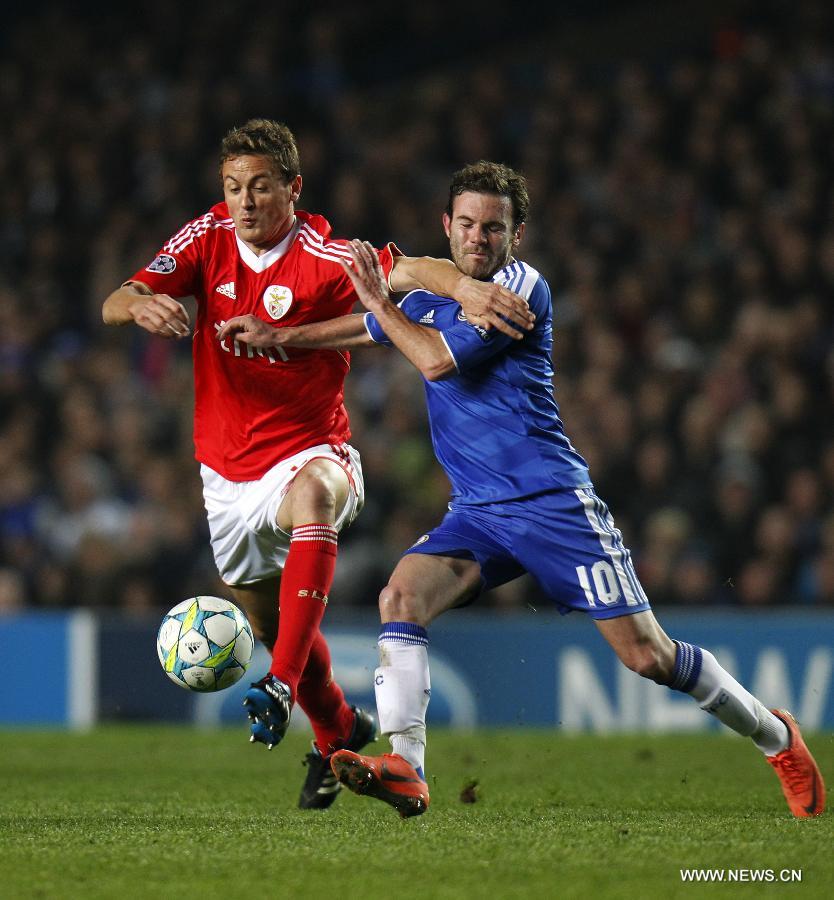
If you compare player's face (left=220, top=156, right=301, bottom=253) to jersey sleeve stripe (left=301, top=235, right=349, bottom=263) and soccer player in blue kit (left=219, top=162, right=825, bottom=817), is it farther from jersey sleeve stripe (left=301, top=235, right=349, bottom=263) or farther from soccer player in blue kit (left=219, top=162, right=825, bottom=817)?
soccer player in blue kit (left=219, top=162, right=825, bottom=817)

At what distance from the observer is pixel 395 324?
209 inches

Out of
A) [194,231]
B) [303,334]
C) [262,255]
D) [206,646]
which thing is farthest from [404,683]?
[194,231]

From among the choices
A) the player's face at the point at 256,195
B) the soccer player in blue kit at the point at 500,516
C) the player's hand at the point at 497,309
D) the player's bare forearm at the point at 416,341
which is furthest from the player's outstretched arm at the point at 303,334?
the player's hand at the point at 497,309

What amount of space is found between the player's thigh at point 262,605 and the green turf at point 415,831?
2.19 feet

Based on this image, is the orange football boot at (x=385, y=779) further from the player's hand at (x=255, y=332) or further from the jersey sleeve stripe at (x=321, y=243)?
the jersey sleeve stripe at (x=321, y=243)

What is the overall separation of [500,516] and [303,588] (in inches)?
30.1

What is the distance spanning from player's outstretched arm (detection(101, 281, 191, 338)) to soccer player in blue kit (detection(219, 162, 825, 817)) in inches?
25.0

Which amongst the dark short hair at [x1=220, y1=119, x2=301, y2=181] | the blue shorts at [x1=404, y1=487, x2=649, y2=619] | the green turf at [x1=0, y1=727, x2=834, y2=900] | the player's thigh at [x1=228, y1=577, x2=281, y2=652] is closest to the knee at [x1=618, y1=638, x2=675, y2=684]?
the blue shorts at [x1=404, y1=487, x2=649, y2=619]

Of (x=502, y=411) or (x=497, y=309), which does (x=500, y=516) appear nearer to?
(x=502, y=411)

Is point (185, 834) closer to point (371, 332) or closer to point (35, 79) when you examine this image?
point (371, 332)

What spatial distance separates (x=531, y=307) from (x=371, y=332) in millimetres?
632

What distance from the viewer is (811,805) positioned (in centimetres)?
534

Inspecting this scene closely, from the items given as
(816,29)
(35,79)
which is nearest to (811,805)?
(816,29)

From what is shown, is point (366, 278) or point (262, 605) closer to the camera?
point (366, 278)
